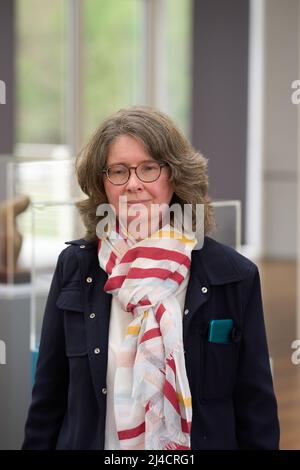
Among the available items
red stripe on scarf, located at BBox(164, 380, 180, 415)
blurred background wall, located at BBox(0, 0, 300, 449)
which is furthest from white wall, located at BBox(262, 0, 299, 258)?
red stripe on scarf, located at BBox(164, 380, 180, 415)

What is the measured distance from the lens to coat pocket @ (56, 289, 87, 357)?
→ 59.6 inches

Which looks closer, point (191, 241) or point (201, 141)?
point (191, 241)

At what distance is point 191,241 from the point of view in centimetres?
154

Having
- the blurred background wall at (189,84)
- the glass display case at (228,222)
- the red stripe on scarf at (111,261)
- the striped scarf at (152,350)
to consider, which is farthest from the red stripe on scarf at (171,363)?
the blurred background wall at (189,84)

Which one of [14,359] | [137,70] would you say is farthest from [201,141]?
[14,359]

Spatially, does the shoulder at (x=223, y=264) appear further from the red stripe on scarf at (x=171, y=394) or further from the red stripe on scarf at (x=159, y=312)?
the red stripe on scarf at (x=171, y=394)

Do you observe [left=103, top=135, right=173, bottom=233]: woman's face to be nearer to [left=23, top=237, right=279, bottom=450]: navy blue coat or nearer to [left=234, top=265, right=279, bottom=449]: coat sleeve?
[left=23, top=237, right=279, bottom=450]: navy blue coat

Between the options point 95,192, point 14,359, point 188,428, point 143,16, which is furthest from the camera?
point 143,16

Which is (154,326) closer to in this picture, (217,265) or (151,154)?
(217,265)

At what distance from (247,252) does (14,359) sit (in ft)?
24.7

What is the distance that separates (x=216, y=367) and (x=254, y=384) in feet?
0.28

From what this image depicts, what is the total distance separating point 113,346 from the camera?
1.50 meters

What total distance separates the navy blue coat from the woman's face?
0.15 metres

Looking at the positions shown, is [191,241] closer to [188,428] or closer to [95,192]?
[95,192]
